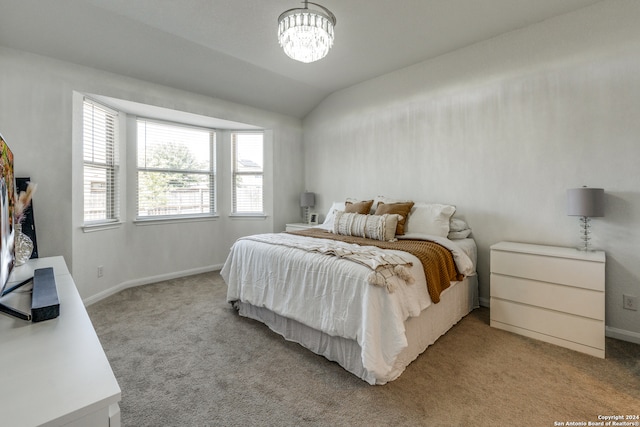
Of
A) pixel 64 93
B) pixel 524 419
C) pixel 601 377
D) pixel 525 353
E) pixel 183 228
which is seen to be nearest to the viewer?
pixel 524 419

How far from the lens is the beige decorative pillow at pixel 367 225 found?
293 cm

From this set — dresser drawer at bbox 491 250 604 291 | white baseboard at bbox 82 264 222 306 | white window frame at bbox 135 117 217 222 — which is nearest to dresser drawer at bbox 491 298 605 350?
dresser drawer at bbox 491 250 604 291

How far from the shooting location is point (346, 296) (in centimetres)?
194

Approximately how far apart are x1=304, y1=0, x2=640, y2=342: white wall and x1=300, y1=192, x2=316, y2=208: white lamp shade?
39.9 inches

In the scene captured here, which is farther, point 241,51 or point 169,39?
point 241,51

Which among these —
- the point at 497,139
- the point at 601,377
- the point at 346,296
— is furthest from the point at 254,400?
the point at 497,139

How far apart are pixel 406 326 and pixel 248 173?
3.63m

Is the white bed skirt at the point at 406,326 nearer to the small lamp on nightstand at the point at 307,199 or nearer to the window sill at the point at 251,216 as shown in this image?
the window sill at the point at 251,216

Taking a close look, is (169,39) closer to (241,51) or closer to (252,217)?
(241,51)

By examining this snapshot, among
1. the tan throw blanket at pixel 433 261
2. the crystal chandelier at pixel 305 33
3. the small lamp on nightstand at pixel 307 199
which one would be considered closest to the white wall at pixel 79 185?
the small lamp on nightstand at pixel 307 199

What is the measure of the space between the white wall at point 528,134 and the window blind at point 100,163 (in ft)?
10.7

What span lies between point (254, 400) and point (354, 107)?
3841mm

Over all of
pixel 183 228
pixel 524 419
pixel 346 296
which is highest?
pixel 183 228

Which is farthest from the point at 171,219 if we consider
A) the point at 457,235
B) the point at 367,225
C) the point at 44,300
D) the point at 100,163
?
the point at 457,235
